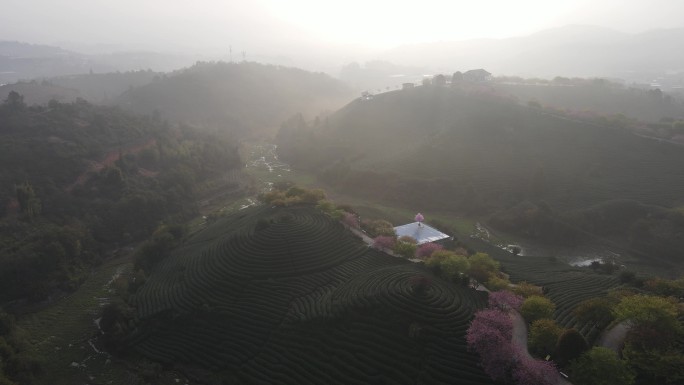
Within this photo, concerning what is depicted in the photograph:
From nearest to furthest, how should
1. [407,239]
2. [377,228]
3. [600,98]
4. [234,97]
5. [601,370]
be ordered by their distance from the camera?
[601,370] → [407,239] → [377,228] → [600,98] → [234,97]

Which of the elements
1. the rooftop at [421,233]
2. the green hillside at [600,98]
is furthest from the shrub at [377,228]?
the green hillside at [600,98]

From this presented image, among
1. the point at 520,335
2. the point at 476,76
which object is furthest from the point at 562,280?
the point at 476,76

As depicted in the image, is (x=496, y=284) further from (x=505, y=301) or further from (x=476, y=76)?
(x=476, y=76)

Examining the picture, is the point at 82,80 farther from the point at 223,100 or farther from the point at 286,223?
the point at 286,223

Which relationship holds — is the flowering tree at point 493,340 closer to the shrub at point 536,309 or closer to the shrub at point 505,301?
the shrub at point 505,301

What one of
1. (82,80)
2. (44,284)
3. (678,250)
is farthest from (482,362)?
(82,80)
